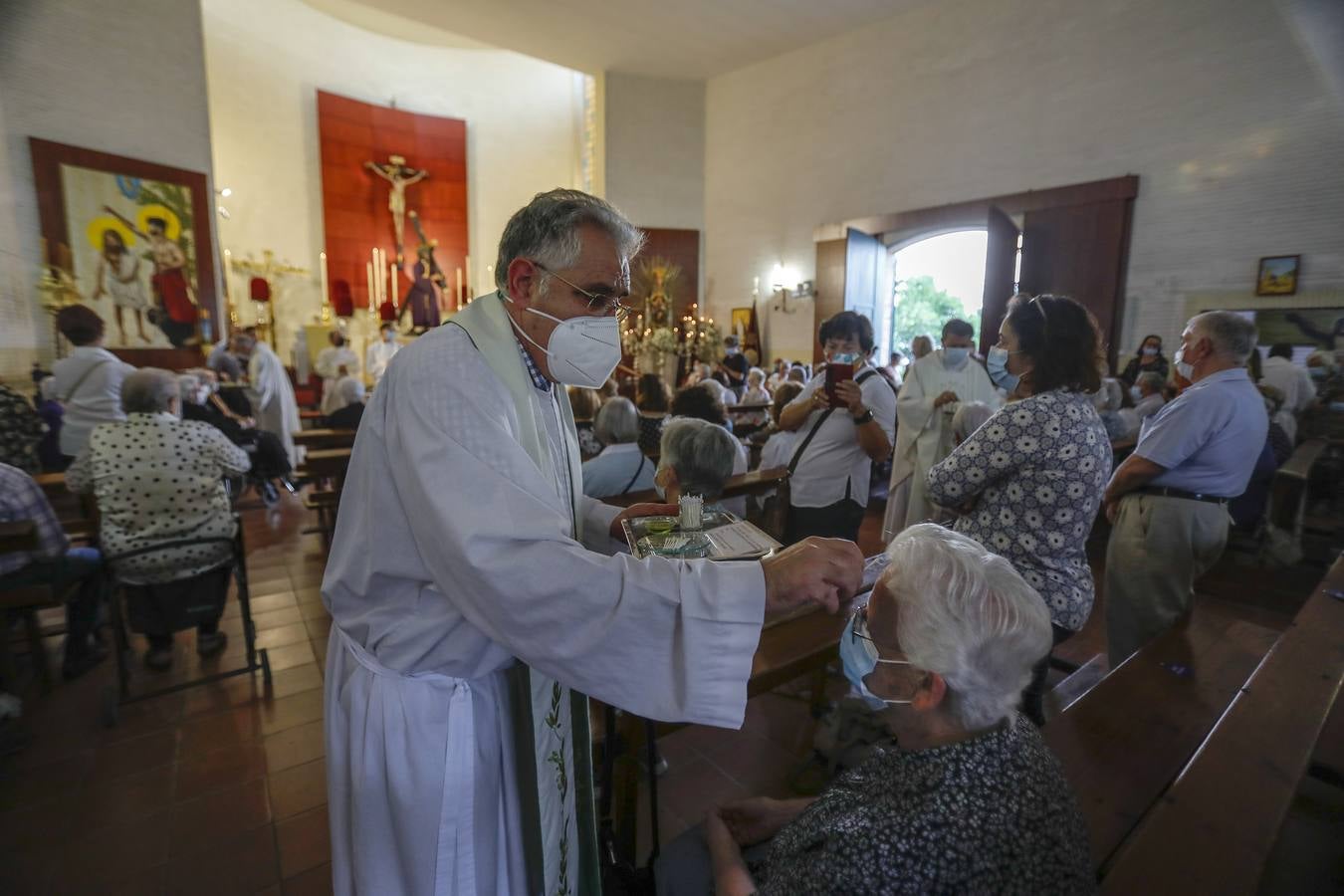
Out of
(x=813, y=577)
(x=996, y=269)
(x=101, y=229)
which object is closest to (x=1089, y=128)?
(x=996, y=269)

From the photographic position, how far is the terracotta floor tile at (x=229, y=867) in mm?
2068

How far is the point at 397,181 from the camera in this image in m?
14.7

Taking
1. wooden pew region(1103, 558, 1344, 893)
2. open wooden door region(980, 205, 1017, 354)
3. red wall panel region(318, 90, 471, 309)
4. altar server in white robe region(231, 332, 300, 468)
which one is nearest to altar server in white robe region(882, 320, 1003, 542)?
wooden pew region(1103, 558, 1344, 893)

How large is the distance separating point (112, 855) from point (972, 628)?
2.85m

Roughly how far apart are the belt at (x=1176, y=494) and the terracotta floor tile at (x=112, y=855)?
4.10m

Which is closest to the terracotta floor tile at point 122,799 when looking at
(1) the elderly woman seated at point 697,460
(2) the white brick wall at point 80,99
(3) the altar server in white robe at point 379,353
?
(1) the elderly woman seated at point 697,460

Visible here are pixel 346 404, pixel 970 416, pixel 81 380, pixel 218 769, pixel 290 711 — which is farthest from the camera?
pixel 346 404

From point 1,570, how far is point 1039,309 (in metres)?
4.50

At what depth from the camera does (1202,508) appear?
2787mm

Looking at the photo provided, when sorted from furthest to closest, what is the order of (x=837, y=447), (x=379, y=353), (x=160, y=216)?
(x=379, y=353) < (x=160, y=216) < (x=837, y=447)

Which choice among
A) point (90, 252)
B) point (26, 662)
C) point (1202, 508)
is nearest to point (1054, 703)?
point (1202, 508)

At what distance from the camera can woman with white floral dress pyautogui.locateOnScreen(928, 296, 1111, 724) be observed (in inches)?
Result: 81.2

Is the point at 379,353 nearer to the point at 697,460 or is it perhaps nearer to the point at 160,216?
the point at 160,216

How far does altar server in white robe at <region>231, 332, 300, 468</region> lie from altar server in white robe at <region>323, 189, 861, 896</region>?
7.65 metres
